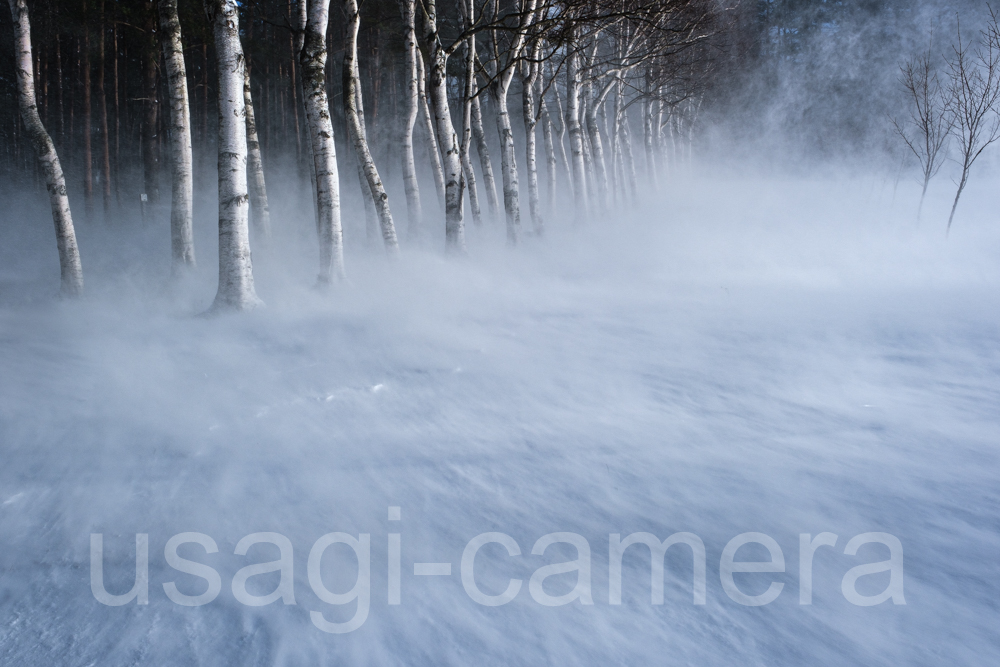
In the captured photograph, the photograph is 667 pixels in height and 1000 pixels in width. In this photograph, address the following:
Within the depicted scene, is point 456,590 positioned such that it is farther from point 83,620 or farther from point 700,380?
point 700,380

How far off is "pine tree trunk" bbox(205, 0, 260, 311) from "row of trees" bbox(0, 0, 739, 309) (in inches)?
0.7

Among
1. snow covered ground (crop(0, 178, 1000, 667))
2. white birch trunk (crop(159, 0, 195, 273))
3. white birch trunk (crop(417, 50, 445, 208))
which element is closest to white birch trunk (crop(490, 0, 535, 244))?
white birch trunk (crop(417, 50, 445, 208))

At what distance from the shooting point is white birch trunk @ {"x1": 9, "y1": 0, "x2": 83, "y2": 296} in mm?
8109

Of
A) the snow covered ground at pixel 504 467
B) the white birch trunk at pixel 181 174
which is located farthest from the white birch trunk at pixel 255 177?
the snow covered ground at pixel 504 467

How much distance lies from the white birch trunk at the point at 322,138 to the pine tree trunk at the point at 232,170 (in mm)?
942

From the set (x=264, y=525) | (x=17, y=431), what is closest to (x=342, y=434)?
(x=264, y=525)

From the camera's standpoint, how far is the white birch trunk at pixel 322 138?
6.91 m

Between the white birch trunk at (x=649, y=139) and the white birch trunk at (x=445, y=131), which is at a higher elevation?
the white birch trunk at (x=649, y=139)

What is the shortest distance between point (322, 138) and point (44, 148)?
4.72 meters

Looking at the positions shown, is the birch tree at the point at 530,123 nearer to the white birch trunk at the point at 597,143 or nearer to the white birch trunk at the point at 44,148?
the white birch trunk at the point at 597,143

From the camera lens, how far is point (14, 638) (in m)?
1.65

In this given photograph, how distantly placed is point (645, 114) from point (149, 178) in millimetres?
20415

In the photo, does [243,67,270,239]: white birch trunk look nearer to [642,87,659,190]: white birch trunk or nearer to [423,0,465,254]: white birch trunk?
[423,0,465,254]: white birch trunk

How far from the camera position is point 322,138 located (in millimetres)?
7113
